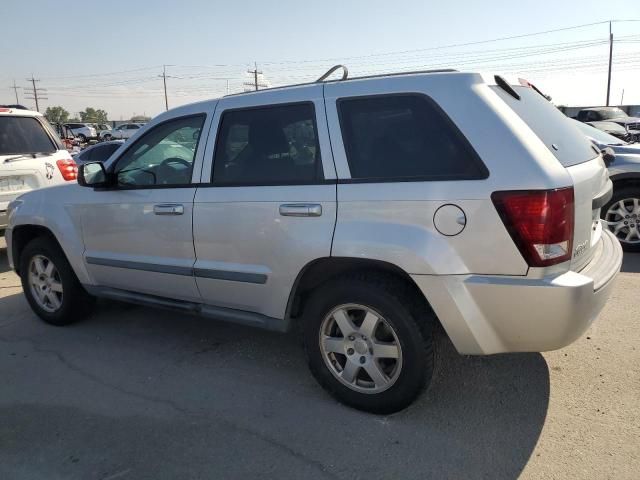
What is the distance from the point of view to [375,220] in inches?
109

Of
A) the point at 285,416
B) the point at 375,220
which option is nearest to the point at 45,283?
the point at 285,416

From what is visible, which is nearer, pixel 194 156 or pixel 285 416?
pixel 285 416

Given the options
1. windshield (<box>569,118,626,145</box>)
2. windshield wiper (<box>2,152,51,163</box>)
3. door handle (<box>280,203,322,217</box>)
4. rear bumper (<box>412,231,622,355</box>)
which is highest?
windshield wiper (<box>2,152,51,163</box>)

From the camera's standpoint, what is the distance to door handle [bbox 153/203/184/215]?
3541 millimetres

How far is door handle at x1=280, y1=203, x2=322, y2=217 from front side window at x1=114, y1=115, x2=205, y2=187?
0.89 meters

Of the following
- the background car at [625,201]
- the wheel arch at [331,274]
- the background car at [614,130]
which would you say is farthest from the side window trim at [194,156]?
the background car at [614,130]

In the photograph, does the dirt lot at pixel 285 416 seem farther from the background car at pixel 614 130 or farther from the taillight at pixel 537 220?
the background car at pixel 614 130

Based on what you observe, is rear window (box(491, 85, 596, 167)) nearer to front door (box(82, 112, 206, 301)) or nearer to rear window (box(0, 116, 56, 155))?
front door (box(82, 112, 206, 301))

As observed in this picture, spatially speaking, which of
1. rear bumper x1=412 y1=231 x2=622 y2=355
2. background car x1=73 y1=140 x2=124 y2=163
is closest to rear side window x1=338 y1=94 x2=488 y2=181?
rear bumper x1=412 y1=231 x2=622 y2=355

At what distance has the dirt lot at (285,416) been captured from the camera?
262 centimetres

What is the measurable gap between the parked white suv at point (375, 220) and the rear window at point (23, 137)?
3664 millimetres

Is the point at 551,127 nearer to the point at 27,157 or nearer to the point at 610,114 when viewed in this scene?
the point at 27,157

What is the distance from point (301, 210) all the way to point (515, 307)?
49.5 inches

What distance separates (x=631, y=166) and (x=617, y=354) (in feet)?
11.2
